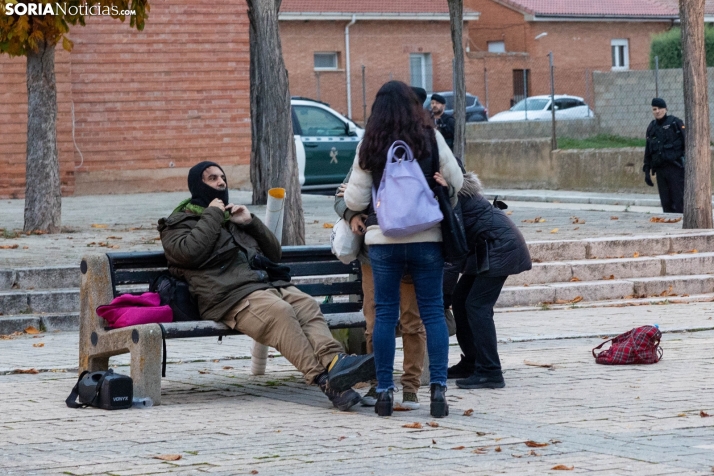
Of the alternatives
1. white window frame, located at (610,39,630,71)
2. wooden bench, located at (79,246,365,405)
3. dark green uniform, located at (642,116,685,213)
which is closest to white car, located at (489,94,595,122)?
dark green uniform, located at (642,116,685,213)

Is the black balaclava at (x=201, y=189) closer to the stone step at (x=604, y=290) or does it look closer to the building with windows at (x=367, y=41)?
the stone step at (x=604, y=290)

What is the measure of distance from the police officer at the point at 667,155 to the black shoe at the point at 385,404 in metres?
11.1

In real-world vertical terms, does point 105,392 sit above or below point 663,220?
below

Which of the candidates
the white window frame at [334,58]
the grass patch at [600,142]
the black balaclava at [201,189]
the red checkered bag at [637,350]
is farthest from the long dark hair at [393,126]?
the white window frame at [334,58]

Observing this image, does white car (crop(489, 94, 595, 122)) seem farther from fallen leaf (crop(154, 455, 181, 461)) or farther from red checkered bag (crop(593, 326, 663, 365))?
fallen leaf (crop(154, 455, 181, 461))

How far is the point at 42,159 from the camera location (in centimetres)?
1428

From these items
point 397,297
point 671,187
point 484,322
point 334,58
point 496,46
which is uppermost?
point 496,46

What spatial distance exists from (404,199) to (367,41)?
119ft

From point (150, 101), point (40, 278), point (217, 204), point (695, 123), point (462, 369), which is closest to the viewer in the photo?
point (217, 204)

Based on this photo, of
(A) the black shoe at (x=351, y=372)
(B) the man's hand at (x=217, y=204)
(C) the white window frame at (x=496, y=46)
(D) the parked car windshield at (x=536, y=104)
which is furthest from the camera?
(C) the white window frame at (x=496, y=46)

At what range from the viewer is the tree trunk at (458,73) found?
63.9 ft

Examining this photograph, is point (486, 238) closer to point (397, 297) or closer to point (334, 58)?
point (397, 297)

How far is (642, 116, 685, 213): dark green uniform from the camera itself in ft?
54.6

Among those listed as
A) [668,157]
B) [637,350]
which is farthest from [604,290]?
[668,157]
